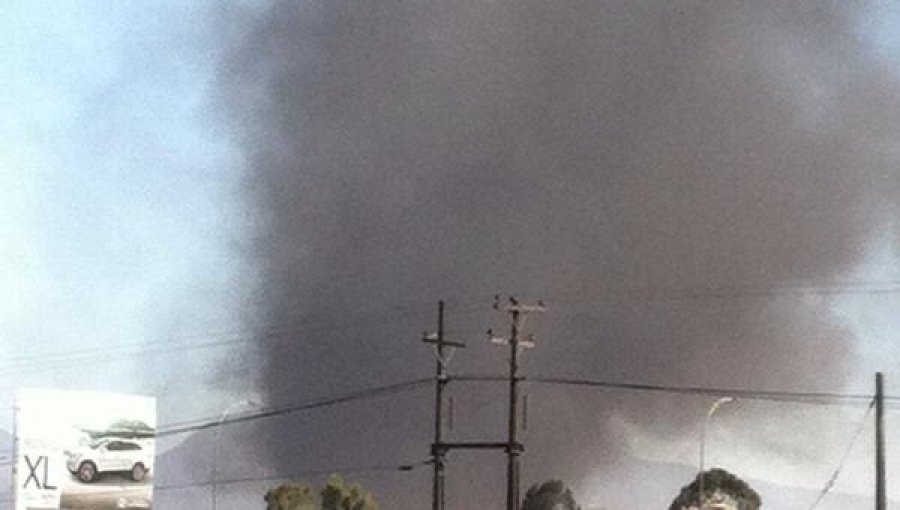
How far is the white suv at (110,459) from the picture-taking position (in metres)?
90.0

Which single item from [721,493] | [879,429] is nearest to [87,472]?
[879,429]

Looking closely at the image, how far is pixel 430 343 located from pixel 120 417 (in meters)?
15.8

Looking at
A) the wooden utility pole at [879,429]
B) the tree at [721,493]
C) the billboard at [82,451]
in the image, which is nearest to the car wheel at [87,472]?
the billboard at [82,451]

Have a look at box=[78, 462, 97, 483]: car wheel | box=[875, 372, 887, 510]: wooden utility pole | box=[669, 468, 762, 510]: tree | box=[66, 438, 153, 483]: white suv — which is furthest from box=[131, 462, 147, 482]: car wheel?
box=[669, 468, 762, 510]: tree

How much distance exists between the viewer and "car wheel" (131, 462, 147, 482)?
3674 inches

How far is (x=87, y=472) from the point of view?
296 feet

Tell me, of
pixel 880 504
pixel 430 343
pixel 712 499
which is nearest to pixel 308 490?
pixel 712 499

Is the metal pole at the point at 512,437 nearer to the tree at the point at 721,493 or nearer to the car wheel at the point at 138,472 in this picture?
the car wheel at the point at 138,472

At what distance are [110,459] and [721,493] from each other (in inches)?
3326

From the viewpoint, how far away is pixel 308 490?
165m

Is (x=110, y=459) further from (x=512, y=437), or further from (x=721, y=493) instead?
(x=721, y=493)

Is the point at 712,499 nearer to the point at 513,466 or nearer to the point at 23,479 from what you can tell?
the point at 513,466

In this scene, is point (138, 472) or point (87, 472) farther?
point (138, 472)

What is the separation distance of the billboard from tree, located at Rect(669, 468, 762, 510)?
79.9 m
